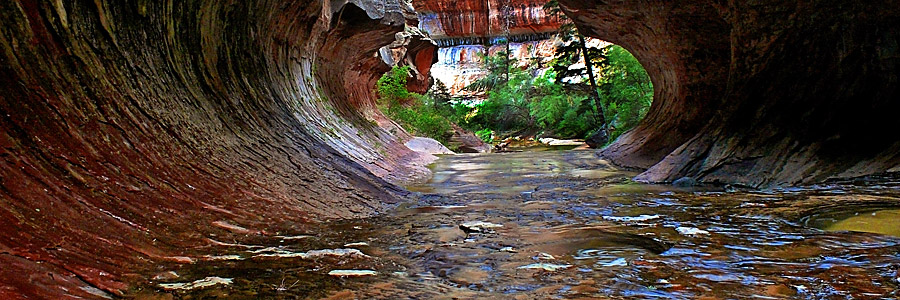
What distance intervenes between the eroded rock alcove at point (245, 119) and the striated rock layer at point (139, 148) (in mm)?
14

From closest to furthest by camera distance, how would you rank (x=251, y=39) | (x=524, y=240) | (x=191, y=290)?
(x=191, y=290) < (x=524, y=240) < (x=251, y=39)

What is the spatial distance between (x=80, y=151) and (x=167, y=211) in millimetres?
611

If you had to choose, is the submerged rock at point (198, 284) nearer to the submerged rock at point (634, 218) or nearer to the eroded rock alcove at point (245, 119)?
the eroded rock alcove at point (245, 119)

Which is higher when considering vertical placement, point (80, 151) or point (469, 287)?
point (80, 151)

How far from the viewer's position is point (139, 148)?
4.00 m

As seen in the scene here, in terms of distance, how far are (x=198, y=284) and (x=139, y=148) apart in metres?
1.66

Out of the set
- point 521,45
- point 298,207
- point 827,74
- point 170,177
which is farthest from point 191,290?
point 521,45

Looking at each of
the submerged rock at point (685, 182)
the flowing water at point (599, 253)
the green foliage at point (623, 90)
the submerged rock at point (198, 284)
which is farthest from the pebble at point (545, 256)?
the green foliage at point (623, 90)

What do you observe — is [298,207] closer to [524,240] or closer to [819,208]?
[524,240]

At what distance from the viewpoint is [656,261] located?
10.5 feet

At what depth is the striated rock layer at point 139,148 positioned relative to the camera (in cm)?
278

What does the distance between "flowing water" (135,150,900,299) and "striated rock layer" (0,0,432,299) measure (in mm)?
376

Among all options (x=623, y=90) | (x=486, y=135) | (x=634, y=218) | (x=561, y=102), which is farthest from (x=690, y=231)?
(x=486, y=135)

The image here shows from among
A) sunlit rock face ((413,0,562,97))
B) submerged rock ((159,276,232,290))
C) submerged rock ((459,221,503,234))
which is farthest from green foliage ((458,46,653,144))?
submerged rock ((159,276,232,290))
